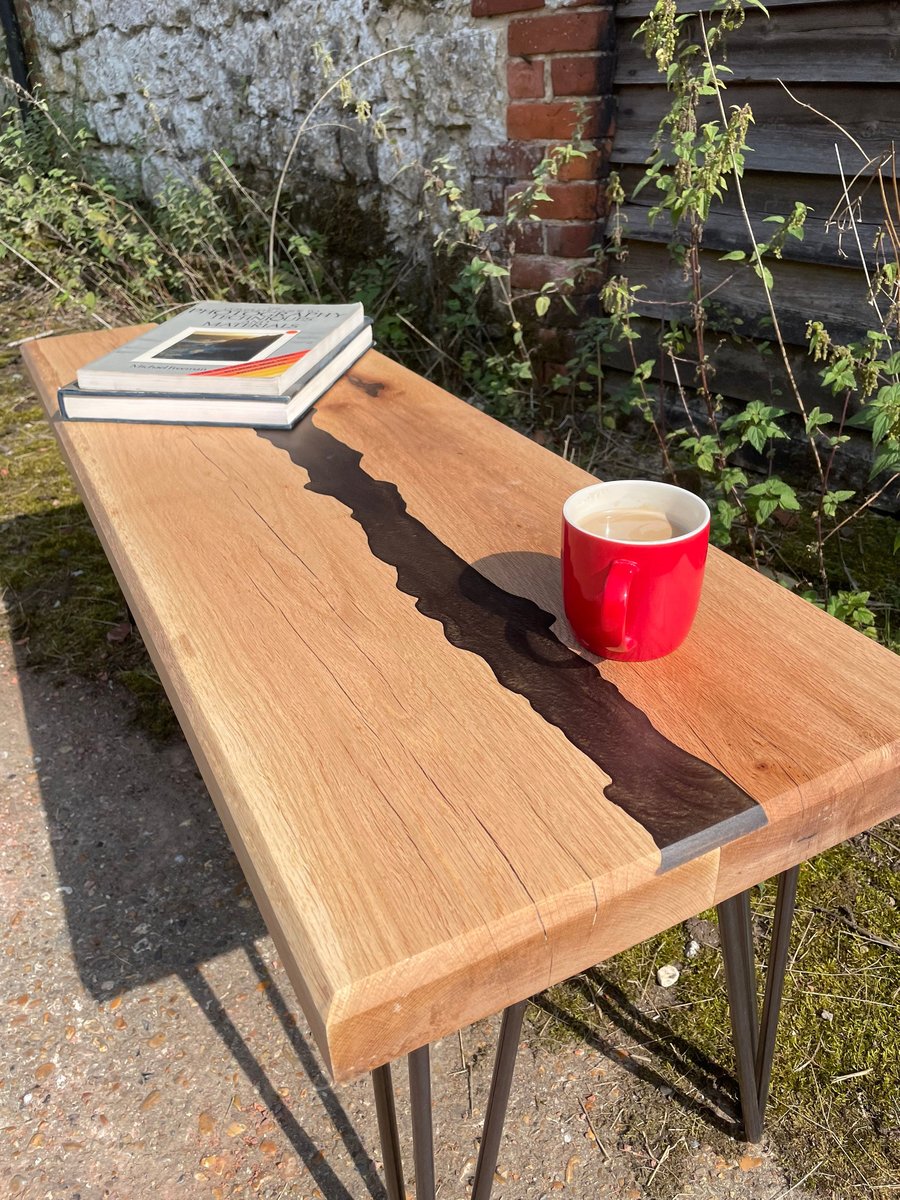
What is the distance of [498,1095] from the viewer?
3.40 feet

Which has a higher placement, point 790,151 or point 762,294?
point 790,151

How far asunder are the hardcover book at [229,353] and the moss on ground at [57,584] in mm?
839

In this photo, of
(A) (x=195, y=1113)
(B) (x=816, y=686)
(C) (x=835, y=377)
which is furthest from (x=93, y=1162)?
(C) (x=835, y=377)

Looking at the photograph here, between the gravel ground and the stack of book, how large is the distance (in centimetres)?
82

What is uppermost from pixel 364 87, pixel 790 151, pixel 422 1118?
pixel 364 87

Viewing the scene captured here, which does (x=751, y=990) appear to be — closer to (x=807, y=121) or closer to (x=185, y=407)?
(x=185, y=407)

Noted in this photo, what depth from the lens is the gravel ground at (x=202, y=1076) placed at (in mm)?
1288

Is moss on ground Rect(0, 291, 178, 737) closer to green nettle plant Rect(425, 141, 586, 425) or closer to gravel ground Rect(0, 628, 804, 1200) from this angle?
gravel ground Rect(0, 628, 804, 1200)

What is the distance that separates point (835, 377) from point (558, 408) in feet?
4.10

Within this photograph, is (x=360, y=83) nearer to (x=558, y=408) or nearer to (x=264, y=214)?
(x=264, y=214)

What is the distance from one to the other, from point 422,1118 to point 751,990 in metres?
0.45

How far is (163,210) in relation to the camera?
4.41m

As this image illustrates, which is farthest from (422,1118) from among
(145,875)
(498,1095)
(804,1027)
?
(145,875)

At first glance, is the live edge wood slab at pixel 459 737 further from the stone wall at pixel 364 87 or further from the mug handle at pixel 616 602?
the stone wall at pixel 364 87
